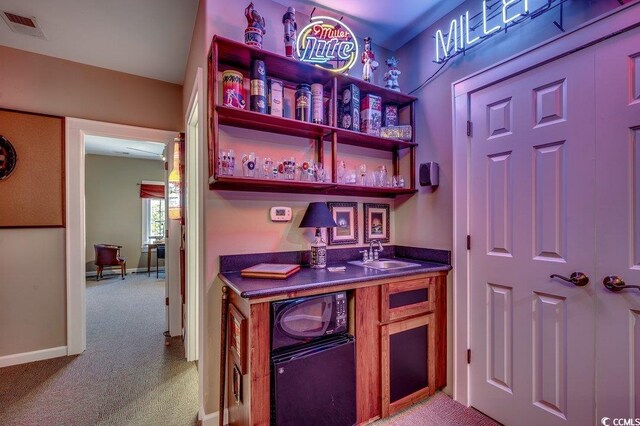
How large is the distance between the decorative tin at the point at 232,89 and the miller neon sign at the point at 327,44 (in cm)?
48

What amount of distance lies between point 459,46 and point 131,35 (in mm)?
2701

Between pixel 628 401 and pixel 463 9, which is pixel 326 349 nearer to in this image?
pixel 628 401

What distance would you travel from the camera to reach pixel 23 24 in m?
2.27

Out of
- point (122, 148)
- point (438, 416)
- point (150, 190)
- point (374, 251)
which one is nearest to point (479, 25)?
point (374, 251)

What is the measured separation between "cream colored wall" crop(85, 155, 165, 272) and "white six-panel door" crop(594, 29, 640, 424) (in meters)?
7.81

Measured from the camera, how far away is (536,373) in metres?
1.65

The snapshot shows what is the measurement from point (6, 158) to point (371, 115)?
329 centimetres

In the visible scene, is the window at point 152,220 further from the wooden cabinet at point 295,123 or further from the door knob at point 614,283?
the door knob at point 614,283

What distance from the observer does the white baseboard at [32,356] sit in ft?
8.35

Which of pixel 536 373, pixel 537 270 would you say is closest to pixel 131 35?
pixel 537 270

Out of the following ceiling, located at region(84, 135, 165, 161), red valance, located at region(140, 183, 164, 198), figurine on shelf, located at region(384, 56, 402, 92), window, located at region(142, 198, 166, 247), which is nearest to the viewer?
figurine on shelf, located at region(384, 56, 402, 92)

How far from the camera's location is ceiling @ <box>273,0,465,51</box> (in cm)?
210

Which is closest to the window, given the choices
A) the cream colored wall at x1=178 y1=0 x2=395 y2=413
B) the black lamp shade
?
the cream colored wall at x1=178 y1=0 x2=395 y2=413

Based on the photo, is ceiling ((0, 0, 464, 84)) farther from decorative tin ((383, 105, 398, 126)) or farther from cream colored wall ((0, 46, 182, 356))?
decorative tin ((383, 105, 398, 126))
